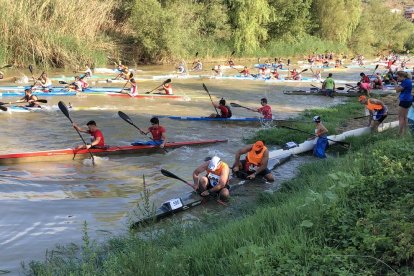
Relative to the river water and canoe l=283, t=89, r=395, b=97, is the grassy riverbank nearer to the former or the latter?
the river water

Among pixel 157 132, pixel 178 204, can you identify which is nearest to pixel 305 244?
pixel 178 204

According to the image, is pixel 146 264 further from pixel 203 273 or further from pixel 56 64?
pixel 56 64

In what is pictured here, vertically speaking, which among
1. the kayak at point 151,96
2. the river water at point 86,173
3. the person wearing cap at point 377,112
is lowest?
the river water at point 86,173

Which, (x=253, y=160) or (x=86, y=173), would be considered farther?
(x=86, y=173)

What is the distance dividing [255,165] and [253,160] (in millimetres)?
114

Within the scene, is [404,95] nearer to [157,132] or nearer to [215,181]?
[215,181]

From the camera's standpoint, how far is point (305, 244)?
3865 mm

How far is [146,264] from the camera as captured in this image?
3.80 m

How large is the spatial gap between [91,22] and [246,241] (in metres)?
29.3

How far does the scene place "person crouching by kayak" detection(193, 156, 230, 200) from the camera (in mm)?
7645

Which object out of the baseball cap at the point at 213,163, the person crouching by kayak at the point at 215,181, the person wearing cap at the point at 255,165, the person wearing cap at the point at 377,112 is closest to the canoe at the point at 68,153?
the person wearing cap at the point at 255,165

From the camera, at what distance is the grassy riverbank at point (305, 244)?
3.57 metres

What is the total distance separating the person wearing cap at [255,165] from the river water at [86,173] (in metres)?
0.40

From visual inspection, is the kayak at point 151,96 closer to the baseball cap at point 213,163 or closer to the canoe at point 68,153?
the canoe at point 68,153
